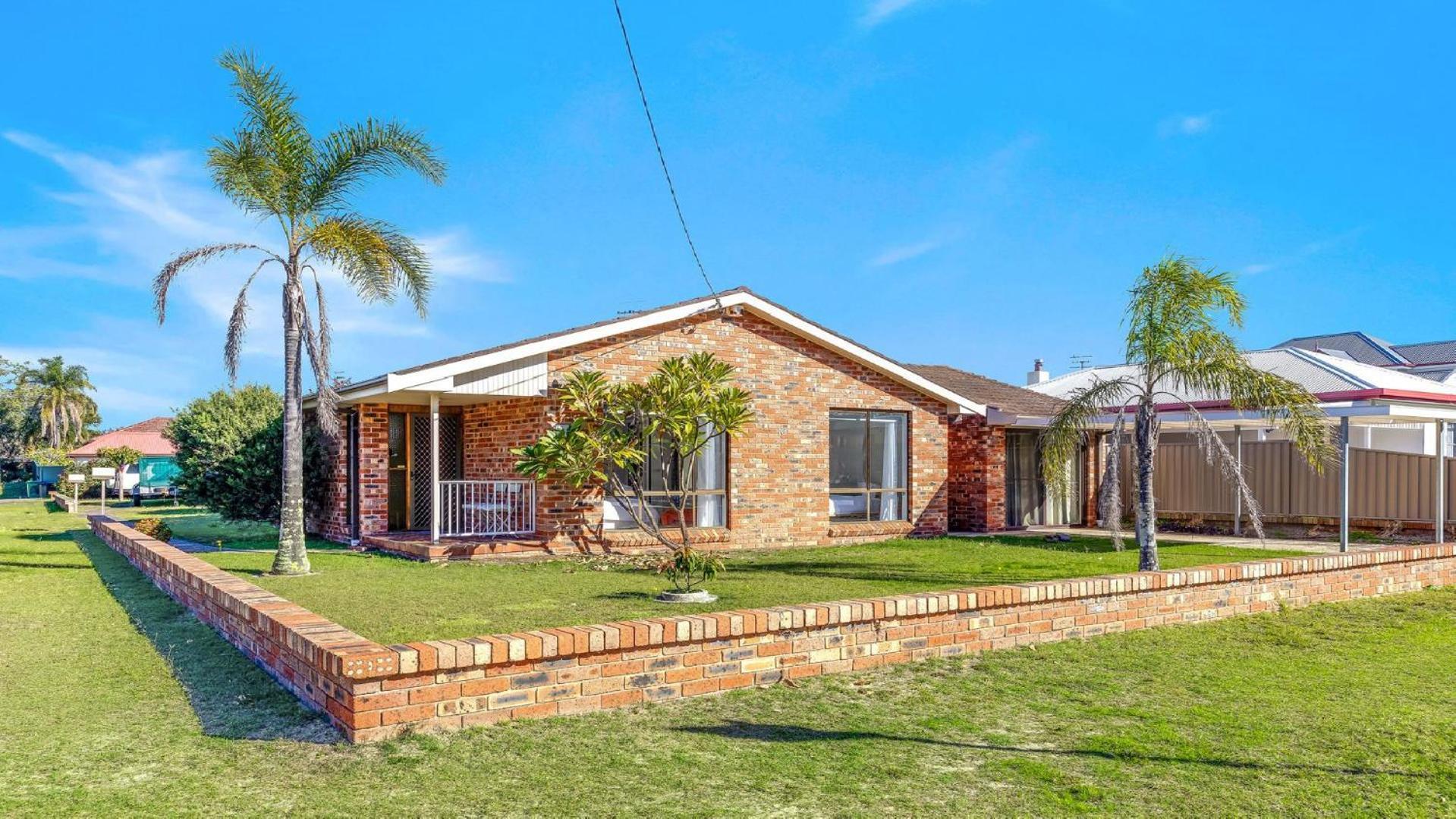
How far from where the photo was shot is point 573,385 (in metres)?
12.7

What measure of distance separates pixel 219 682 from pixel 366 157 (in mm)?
7565

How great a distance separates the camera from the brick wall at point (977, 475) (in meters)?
17.7

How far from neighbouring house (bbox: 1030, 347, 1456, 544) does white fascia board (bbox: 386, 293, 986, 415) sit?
4.13 metres

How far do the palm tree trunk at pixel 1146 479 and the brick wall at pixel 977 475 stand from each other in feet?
23.0

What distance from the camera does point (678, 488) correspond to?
14.3 metres

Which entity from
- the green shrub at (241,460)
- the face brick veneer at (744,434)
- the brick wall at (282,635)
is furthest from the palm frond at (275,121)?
the green shrub at (241,460)

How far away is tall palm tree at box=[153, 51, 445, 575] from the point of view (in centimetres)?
1112

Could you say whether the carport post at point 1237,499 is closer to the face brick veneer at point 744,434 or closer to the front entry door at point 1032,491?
the front entry door at point 1032,491

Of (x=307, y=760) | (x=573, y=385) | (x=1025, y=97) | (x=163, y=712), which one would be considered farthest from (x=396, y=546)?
(x=1025, y=97)

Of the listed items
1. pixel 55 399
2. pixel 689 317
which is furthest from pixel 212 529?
pixel 55 399

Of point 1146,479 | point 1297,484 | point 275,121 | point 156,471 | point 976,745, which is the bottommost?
point 976,745

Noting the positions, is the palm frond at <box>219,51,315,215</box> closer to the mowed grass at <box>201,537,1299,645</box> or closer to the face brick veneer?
the face brick veneer

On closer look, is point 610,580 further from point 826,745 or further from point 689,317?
point 826,745

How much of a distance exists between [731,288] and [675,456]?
2569 millimetres
